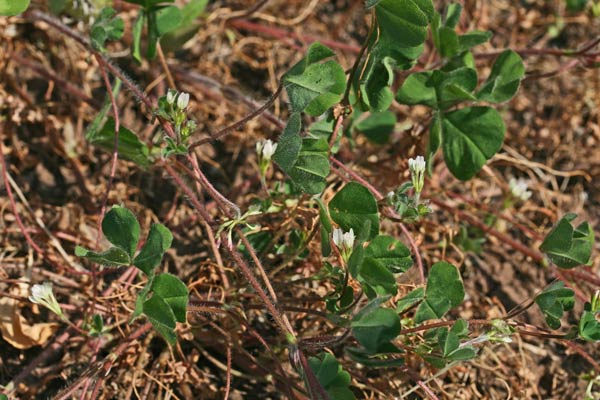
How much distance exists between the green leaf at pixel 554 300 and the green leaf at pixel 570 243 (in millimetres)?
174

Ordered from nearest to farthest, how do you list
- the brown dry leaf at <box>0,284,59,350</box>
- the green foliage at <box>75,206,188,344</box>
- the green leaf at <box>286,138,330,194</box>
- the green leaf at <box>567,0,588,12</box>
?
the green foliage at <box>75,206,188,344</box>, the green leaf at <box>286,138,330,194</box>, the brown dry leaf at <box>0,284,59,350</box>, the green leaf at <box>567,0,588,12</box>

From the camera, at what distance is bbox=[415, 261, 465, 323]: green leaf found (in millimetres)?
2322

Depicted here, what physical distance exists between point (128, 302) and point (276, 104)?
1.17 m

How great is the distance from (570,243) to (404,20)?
2.92 ft

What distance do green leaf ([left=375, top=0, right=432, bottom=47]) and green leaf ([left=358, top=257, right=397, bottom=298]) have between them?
0.73m

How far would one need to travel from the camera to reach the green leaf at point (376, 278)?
221 centimetres

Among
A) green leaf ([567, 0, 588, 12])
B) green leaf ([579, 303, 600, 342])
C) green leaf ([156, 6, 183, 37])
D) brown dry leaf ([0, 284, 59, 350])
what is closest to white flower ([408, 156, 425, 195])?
green leaf ([579, 303, 600, 342])

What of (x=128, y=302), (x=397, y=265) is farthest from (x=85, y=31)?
(x=397, y=265)

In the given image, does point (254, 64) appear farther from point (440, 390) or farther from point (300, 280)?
point (440, 390)

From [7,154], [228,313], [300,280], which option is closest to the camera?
[228,313]

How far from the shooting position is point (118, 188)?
10.3 feet

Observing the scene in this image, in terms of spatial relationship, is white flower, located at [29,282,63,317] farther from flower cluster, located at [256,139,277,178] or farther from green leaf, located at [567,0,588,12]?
green leaf, located at [567,0,588,12]

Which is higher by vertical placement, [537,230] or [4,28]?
[4,28]

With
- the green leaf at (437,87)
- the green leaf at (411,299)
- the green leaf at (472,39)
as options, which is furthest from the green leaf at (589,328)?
the green leaf at (472,39)
